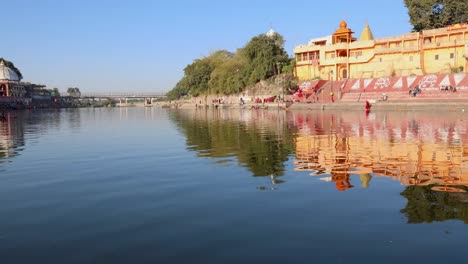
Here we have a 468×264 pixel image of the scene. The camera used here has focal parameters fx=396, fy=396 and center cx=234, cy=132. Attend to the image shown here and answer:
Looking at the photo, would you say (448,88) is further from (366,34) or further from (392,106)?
(366,34)

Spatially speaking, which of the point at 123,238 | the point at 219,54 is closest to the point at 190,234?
the point at 123,238

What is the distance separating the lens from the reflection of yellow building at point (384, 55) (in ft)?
185

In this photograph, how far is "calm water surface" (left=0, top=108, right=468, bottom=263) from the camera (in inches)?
211

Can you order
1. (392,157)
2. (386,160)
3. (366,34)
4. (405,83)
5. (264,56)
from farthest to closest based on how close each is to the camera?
(264,56), (366,34), (405,83), (392,157), (386,160)

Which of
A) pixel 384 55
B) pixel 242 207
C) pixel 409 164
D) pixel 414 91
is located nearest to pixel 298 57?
pixel 384 55

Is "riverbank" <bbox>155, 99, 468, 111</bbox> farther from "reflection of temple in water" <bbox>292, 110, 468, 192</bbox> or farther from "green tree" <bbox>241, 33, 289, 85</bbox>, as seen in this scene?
"reflection of temple in water" <bbox>292, 110, 468, 192</bbox>

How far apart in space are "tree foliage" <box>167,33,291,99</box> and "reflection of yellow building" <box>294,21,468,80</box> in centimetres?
511

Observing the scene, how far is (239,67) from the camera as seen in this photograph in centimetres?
9088

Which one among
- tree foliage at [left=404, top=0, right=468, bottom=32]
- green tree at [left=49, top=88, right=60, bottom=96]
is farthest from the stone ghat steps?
green tree at [left=49, top=88, right=60, bottom=96]

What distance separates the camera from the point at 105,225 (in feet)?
21.8

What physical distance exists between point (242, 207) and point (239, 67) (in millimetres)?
84895

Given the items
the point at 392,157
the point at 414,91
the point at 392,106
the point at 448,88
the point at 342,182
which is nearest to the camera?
the point at 342,182

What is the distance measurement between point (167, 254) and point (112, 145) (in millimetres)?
14828

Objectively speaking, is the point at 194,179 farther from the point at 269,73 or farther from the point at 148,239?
the point at 269,73
